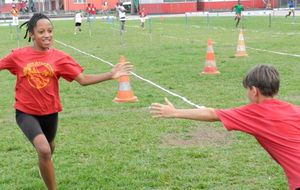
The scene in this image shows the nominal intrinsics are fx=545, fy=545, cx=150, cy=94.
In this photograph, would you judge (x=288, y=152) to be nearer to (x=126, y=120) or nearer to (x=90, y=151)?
(x=90, y=151)

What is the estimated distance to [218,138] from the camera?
7.51 meters

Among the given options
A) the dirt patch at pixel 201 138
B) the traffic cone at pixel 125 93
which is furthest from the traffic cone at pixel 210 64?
the dirt patch at pixel 201 138

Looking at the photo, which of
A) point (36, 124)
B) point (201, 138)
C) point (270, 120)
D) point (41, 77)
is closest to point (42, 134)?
point (36, 124)

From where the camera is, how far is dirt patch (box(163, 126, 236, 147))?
7.27 metres

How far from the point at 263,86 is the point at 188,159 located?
2.99 m

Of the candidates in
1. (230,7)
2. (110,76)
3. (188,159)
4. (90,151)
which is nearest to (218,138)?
(188,159)

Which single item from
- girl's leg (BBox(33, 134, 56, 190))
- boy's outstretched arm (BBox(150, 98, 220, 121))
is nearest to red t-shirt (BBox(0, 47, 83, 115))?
girl's leg (BBox(33, 134, 56, 190))

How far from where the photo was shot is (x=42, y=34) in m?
5.24

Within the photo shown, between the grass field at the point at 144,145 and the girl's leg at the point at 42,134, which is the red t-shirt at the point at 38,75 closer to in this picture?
the girl's leg at the point at 42,134

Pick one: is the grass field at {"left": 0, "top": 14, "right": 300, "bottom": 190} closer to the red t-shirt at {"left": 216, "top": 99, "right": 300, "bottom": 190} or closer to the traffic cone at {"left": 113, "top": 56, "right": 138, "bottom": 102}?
the traffic cone at {"left": 113, "top": 56, "right": 138, "bottom": 102}

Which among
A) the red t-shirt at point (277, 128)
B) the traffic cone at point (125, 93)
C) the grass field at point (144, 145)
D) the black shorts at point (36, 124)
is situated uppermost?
the red t-shirt at point (277, 128)

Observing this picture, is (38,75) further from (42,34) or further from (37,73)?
(42,34)

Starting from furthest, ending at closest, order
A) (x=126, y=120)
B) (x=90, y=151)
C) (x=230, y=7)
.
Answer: (x=230, y=7) → (x=126, y=120) → (x=90, y=151)

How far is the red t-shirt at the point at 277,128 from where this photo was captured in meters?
3.63
